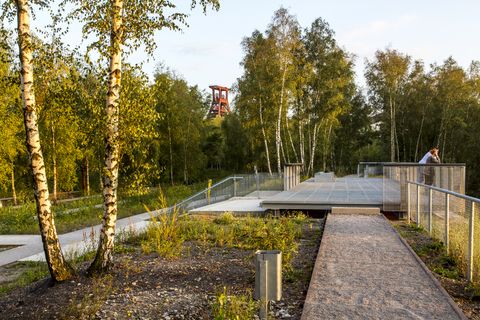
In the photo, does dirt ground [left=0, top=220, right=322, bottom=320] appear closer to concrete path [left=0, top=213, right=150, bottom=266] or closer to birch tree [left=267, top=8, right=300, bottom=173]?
concrete path [left=0, top=213, right=150, bottom=266]

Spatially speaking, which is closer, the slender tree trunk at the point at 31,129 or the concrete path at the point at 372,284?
the concrete path at the point at 372,284

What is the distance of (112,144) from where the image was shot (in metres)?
6.03

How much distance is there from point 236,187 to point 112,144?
1218 centimetres

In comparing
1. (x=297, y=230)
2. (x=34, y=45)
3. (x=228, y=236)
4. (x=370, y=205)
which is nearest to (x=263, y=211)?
(x=370, y=205)

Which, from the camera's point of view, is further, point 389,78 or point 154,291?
point 389,78

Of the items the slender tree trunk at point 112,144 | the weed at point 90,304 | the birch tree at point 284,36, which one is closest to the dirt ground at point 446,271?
the weed at point 90,304

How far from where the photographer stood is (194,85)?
45688 millimetres

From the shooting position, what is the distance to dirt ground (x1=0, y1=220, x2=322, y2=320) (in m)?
4.66

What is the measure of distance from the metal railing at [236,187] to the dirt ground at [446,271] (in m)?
8.08

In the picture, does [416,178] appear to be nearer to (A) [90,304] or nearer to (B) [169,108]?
(A) [90,304]

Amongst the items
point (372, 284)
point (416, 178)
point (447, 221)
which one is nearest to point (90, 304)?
point (372, 284)

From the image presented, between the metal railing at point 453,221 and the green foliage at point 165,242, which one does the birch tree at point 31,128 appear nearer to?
the green foliage at point 165,242

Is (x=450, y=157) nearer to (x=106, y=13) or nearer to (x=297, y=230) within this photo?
(x=297, y=230)

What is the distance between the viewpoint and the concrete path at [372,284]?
14.4 feet
